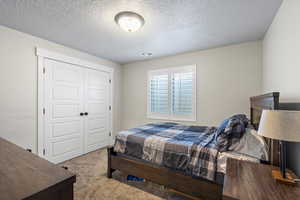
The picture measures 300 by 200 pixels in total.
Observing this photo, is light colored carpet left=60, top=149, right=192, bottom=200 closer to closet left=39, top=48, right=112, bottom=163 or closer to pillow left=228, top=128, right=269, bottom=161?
closet left=39, top=48, right=112, bottom=163

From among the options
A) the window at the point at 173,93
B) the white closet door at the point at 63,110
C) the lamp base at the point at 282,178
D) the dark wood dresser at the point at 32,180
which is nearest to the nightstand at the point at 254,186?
the lamp base at the point at 282,178

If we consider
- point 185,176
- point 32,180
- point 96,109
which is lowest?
point 185,176

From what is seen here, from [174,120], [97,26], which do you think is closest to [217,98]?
[174,120]

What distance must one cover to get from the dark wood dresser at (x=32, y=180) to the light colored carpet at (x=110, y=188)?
139cm

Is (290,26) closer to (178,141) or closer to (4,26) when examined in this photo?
(178,141)

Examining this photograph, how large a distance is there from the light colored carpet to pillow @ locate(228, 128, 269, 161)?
975 millimetres

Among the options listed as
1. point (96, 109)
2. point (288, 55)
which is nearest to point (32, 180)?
point (288, 55)

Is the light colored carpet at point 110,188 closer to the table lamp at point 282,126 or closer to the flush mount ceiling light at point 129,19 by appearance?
the table lamp at point 282,126

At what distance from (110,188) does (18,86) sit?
2220 millimetres

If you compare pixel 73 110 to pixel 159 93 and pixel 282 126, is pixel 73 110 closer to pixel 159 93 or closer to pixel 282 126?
pixel 159 93

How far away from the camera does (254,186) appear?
980 millimetres

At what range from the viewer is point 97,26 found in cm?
218

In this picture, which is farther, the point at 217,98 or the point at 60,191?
the point at 217,98

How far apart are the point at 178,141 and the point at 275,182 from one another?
105 cm
